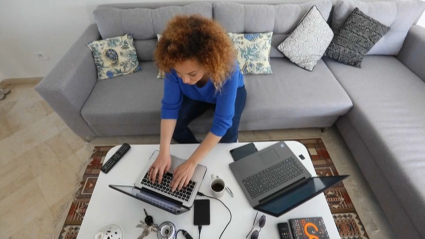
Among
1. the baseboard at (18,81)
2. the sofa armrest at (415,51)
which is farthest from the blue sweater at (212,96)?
the baseboard at (18,81)

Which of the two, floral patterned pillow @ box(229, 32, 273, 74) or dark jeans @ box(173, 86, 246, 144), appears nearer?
dark jeans @ box(173, 86, 246, 144)

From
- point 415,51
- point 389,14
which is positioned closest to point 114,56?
point 389,14

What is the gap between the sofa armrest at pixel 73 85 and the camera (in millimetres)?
1239

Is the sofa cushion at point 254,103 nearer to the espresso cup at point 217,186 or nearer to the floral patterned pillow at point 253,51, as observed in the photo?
the floral patterned pillow at point 253,51

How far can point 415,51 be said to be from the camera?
5.42 ft

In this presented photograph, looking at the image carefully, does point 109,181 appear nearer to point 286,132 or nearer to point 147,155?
point 147,155

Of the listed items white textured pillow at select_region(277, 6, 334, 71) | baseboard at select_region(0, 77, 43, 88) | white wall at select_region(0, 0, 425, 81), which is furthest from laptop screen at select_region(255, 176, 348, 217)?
baseboard at select_region(0, 77, 43, 88)

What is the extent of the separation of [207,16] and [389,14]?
1.38 metres

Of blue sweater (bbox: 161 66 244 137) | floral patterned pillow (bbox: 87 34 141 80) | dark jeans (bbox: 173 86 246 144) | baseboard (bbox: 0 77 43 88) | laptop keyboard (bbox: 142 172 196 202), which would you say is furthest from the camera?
baseboard (bbox: 0 77 43 88)

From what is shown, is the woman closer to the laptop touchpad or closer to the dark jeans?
the dark jeans

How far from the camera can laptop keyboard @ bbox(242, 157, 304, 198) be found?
2.91 feet

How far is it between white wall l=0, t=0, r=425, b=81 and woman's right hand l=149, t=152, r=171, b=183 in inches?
56.5

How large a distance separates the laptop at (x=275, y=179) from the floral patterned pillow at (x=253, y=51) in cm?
73

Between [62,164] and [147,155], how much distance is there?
36.5 inches
